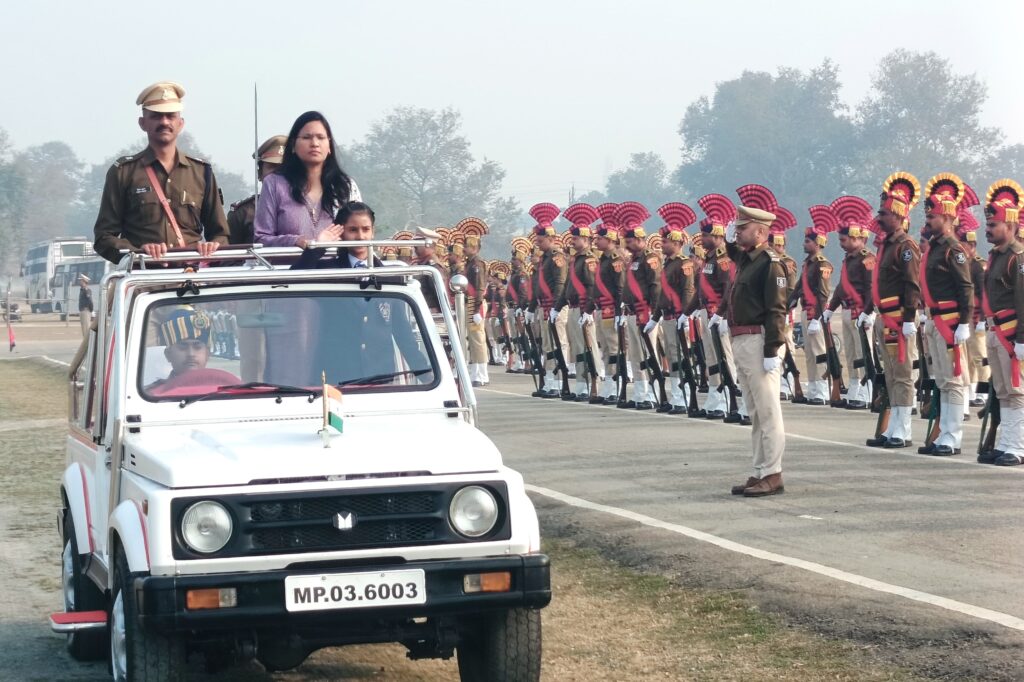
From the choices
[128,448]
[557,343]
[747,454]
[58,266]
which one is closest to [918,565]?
[128,448]

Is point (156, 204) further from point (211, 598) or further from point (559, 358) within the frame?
point (559, 358)

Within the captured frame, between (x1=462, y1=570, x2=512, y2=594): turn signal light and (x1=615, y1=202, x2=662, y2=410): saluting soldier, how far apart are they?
15596 mm

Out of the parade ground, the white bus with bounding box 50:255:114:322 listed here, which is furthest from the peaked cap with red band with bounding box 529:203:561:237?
the white bus with bounding box 50:255:114:322

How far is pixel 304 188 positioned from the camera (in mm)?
8398

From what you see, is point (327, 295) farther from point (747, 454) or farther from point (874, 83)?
point (874, 83)

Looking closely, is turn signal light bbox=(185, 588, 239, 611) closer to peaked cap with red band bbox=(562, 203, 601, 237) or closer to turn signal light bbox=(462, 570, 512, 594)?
turn signal light bbox=(462, 570, 512, 594)

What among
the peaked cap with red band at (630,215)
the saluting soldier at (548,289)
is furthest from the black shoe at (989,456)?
the saluting soldier at (548,289)

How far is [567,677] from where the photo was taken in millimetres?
7059

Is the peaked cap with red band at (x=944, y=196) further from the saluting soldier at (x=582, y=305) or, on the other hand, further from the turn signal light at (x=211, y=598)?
the turn signal light at (x=211, y=598)

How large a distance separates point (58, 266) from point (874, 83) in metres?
51.0

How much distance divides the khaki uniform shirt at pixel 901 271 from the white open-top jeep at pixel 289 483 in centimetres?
882

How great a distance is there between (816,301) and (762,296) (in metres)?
10.8

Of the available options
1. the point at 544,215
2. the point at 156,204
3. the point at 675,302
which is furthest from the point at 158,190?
the point at 544,215

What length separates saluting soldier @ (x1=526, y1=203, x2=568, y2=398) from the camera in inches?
980
